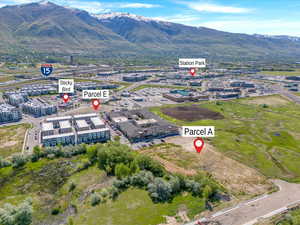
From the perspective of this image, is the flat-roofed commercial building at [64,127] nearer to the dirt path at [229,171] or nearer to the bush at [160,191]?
the dirt path at [229,171]

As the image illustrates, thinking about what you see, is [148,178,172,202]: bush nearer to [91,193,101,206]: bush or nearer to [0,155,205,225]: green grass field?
[0,155,205,225]: green grass field

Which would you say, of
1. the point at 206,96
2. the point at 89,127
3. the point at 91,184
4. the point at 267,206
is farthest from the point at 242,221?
the point at 206,96

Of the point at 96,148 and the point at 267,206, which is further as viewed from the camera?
the point at 96,148

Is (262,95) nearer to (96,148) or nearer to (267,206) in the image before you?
(267,206)

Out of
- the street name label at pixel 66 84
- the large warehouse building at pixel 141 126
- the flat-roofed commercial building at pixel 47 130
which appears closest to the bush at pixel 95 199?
the large warehouse building at pixel 141 126

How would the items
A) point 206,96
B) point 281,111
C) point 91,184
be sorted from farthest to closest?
point 206,96 < point 281,111 < point 91,184

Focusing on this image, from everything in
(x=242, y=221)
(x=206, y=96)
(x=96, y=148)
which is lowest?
(x=242, y=221)
